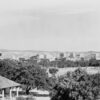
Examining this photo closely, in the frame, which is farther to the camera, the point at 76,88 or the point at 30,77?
the point at 30,77

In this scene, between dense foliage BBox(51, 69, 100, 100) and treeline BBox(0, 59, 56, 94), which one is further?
treeline BBox(0, 59, 56, 94)

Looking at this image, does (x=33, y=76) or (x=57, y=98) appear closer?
(x=57, y=98)

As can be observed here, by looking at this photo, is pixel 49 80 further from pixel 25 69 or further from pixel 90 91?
pixel 90 91

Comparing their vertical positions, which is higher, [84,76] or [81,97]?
[84,76]

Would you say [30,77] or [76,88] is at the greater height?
[76,88]

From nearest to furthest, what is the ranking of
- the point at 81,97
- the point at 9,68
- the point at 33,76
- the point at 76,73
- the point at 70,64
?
the point at 81,97
the point at 76,73
the point at 33,76
the point at 9,68
the point at 70,64

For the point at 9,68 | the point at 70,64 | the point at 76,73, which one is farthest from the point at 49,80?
the point at 70,64

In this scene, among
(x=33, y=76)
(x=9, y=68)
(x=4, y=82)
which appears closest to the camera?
(x=4, y=82)

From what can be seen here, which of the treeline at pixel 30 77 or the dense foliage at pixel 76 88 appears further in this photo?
the treeline at pixel 30 77
